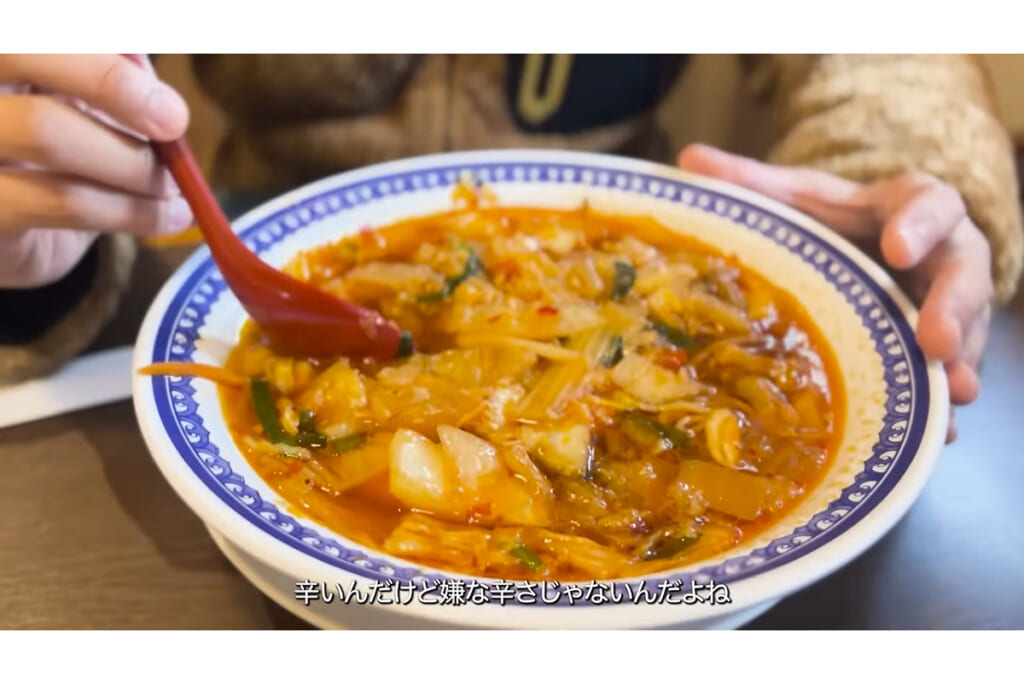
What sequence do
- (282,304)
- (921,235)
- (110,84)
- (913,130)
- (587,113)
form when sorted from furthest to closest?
(587,113)
(913,130)
(921,235)
(282,304)
(110,84)

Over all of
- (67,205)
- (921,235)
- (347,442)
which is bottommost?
(347,442)

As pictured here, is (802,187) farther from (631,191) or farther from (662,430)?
(662,430)

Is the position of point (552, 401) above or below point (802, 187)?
below

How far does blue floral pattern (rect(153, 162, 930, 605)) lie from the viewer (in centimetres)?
78

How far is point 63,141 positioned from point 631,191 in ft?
2.74

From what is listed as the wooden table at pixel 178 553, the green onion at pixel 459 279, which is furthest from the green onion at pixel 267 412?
the green onion at pixel 459 279

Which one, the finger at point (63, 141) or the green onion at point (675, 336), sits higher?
the finger at point (63, 141)

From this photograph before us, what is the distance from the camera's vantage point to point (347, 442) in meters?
1.01

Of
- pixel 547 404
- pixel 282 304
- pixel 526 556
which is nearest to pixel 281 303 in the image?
pixel 282 304

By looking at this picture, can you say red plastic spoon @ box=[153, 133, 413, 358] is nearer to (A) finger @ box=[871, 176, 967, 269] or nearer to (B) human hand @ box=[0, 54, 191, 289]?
(B) human hand @ box=[0, 54, 191, 289]

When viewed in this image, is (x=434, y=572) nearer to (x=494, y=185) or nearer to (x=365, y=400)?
(x=365, y=400)

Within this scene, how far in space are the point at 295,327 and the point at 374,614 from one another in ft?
1.45

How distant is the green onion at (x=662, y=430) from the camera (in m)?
1.02

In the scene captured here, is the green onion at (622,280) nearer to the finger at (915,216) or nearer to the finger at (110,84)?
the finger at (915,216)
